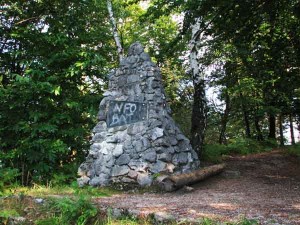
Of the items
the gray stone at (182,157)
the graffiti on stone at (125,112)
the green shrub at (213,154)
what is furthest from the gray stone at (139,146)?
the green shrub at (213,154)

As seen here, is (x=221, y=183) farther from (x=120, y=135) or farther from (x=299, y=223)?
(x=299, y=223)

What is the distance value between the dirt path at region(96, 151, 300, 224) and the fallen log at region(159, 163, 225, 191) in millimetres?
181

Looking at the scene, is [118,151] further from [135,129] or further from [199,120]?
[199,120]

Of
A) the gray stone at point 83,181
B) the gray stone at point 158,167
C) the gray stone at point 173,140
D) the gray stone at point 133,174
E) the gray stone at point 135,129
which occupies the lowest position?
the gray stone at point 83,181

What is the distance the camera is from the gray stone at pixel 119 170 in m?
8.14

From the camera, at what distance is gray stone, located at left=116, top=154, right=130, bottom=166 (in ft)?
27.1

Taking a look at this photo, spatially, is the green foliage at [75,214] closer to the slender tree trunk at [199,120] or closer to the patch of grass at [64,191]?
the patch of grass at [64,191]

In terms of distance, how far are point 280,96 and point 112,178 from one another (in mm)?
9074

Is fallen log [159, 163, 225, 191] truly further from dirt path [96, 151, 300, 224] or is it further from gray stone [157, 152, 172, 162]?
gray stone [157, 152, 172, 162]

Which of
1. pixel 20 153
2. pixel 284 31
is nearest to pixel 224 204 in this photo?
pixel 20 153

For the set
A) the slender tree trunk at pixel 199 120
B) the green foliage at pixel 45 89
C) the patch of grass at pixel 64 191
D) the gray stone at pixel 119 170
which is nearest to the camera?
the patch of grass at pixel 64 191

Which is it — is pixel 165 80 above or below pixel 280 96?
above

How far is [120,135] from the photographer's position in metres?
8.69

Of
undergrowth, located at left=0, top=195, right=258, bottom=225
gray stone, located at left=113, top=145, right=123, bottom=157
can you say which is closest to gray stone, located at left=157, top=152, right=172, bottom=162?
gray stone, located at left=113, top=145, right=123, bottom=157
